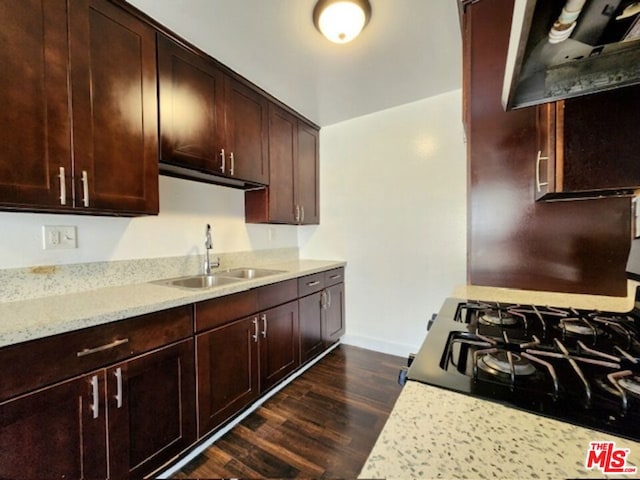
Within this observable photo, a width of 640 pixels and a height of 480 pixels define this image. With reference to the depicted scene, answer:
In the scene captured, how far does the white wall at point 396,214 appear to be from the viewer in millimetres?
2314

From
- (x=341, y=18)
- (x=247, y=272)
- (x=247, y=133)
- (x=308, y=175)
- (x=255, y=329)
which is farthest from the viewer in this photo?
(x=308, y=175)

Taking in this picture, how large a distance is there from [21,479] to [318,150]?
9.36 feet

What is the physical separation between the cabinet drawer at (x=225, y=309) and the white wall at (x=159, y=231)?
0.62 meters

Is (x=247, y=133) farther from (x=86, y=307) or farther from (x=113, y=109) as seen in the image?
(x=86, y=307)

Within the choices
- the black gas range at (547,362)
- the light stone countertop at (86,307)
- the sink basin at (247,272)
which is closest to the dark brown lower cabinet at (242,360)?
the light stone countertop at (86,307)

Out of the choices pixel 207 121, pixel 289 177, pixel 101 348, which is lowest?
pixel 101 348

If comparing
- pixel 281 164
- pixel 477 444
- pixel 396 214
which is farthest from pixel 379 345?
pixel 477 444

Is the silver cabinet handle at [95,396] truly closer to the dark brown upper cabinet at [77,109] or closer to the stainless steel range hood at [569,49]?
the dark brown upper cabinet at [77,109]

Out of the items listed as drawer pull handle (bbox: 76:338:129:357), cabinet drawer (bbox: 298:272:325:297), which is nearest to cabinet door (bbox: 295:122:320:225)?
cabinet drawer (bbox: 298:272:325:297)

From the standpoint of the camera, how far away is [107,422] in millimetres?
1059

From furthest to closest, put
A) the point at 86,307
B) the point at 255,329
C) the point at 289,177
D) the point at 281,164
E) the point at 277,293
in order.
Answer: the point at 289,177
the point at 281,164
the point at 277,293
the point at 255,329
the point at 86,307

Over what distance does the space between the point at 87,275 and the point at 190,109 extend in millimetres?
1077

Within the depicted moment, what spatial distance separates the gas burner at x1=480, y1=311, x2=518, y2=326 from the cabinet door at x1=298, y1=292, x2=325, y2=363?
142 cm

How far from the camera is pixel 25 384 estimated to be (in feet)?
2.89
